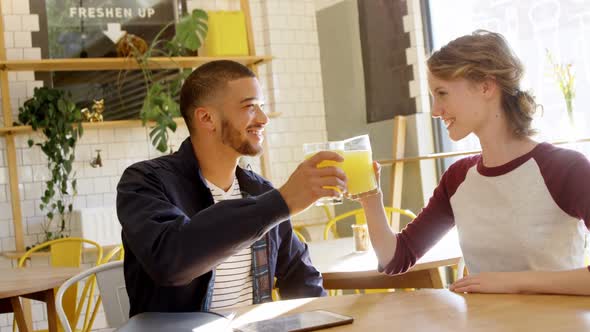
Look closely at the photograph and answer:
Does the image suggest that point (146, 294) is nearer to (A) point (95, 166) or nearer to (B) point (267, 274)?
(B) point (267, 274)

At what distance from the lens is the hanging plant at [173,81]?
520cm

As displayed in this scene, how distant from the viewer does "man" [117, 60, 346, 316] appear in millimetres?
1638

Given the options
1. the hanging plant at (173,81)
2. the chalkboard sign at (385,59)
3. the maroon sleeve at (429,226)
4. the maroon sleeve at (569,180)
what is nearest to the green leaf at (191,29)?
the hanging plant at (173,81)

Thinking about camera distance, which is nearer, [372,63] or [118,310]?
[118,310]

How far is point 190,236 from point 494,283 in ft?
2.09

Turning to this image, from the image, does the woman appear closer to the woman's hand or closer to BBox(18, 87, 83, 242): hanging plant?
the woman's hand

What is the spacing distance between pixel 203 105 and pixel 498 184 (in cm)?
85

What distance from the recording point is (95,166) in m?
5.54

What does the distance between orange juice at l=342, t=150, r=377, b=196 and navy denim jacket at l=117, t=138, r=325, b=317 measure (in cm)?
21

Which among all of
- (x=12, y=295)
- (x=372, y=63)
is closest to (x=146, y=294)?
(x=12, y=295)

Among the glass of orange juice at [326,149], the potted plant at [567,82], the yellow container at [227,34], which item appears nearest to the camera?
the glass of orange juice at [326,149]

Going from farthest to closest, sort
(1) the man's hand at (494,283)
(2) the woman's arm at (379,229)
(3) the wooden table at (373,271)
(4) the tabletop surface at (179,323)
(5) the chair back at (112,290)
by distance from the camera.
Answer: (3) the wooden table at (373,271), (5) the chair back at (112,290), (2) the woman's arm at (379,229), (1) the man's hand at (494,283), (4) the tabletop surface at (179,323)

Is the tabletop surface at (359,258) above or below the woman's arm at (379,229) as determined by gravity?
below

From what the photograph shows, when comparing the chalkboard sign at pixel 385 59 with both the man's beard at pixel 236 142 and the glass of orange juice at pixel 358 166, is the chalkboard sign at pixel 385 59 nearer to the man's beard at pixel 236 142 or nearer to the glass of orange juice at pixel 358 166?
the man's beard at pixel 236 142
